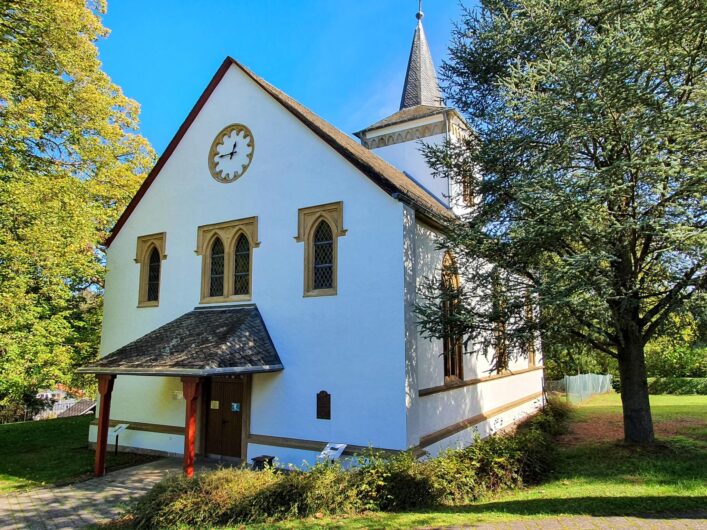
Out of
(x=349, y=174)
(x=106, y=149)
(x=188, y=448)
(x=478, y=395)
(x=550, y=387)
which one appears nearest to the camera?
(x=188, y=448)

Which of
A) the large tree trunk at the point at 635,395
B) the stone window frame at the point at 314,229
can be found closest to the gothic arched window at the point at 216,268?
the stone window frame at the point at 314,229

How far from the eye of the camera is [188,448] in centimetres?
1003

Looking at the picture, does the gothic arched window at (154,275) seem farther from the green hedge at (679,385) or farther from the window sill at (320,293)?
the green hedge at (679,385)

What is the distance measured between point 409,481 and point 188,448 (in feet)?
16.0

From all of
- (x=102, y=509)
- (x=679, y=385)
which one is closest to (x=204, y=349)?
(x=102, y=509)

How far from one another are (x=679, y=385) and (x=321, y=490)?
27598 mm

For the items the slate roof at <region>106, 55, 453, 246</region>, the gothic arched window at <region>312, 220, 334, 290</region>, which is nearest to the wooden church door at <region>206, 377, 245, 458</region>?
the gothic arched window at <region>312, 220, 334, 290</region>

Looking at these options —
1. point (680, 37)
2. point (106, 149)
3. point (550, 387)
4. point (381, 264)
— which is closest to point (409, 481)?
point (381, 264)

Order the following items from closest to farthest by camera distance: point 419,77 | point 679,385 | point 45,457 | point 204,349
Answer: point 204,349, point 45,457, point 419,77, point 679,385

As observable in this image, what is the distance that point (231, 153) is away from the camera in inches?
558

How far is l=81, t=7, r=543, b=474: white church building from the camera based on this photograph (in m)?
10.6

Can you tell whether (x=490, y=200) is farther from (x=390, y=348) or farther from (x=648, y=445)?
(x=648, y=445)

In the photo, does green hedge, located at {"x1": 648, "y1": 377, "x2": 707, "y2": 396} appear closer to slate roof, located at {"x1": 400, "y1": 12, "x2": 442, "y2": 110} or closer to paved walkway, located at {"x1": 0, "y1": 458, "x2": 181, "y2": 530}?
slate roof, located at {"x1": 400, "y1": 12, "x2": 442, "y2": 110}

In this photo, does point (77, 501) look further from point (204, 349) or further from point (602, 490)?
point (602, 490)
